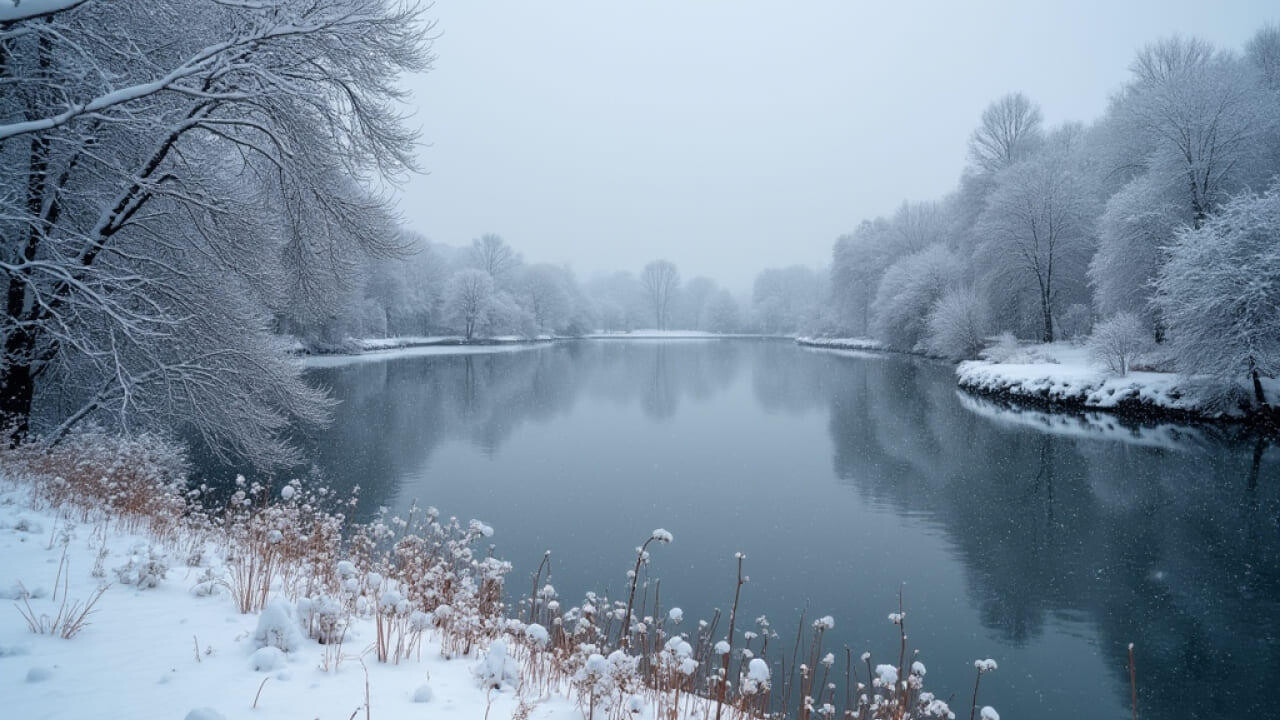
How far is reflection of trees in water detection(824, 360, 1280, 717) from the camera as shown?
19.3ft

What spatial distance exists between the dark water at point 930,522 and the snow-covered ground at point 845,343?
124 ft

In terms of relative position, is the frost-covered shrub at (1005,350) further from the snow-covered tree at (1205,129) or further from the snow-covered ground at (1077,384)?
the snow-covered tree at (1205,129)

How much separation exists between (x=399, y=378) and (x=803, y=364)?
27.9 metres

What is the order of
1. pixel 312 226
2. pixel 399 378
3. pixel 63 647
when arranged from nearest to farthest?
pixel 63 647 → pixel 312 226 → pixel 399 378

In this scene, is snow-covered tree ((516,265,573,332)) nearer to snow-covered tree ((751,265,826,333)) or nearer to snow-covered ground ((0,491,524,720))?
snow-covered tree ((751,265,826,333))

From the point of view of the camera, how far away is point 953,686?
5.47 m

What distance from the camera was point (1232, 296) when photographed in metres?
15.2

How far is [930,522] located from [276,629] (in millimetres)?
9796

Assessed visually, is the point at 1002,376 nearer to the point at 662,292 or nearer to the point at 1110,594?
the point at 1110,594

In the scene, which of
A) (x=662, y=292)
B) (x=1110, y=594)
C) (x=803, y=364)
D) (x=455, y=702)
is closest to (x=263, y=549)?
(x=455, y=702)

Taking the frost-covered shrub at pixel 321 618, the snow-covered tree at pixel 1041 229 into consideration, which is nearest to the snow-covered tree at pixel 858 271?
the snow-covered tree at pixel 1041 229

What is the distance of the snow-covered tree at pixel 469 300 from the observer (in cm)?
6450

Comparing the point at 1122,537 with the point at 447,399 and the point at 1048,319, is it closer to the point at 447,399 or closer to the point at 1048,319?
the point at 447,399

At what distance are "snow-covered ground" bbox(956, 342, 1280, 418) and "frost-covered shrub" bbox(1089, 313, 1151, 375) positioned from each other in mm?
437
